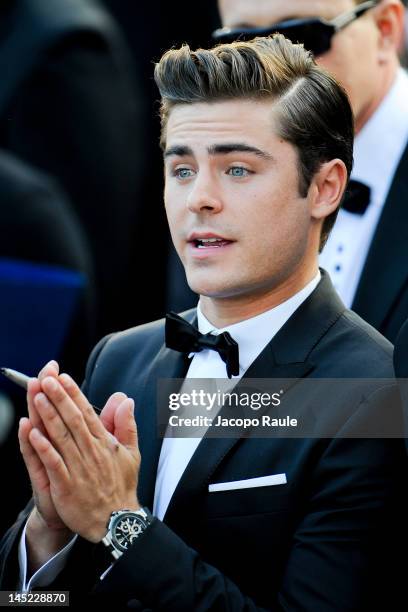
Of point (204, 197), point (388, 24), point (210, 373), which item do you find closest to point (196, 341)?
point (210, 373)

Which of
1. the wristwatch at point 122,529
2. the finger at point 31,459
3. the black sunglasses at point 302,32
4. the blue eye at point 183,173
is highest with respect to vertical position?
the black sunglasses at point 302,32

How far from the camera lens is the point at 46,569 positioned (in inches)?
121

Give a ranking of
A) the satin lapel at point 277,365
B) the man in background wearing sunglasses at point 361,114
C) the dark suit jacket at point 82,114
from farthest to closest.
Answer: the dark suit jacket at point 82,114 < the man in background wearing sunglasses at point 361,114 < the satin lapel at point 277,365

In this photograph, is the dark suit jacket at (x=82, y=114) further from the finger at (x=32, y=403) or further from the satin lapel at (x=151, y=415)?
the finger at (x=32, y=403)

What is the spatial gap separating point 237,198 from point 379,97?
1.64 metres

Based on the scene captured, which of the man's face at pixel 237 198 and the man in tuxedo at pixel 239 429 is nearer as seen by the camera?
the man in tuxedo at pixel 239 429

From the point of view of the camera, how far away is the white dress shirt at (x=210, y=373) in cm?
313

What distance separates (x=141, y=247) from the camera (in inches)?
247

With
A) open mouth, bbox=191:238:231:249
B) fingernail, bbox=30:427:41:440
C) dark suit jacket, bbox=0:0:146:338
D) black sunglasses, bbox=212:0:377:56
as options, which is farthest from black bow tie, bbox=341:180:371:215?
fingernail, bbox=30:427:41:440

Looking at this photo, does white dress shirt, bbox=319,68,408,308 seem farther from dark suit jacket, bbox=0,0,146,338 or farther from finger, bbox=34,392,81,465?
finger, bbox=34,392,81,465

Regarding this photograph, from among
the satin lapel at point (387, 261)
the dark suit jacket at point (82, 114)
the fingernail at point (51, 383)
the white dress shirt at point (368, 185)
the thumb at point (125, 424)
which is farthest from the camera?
the dark suit jacket at point (82, 114)

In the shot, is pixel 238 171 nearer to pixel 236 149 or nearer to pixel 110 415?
pixel 236 149

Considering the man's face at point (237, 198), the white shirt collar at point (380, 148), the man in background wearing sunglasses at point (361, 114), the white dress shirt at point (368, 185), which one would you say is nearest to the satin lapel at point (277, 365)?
the man's face at point (237, 198)

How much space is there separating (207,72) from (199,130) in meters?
0.15
